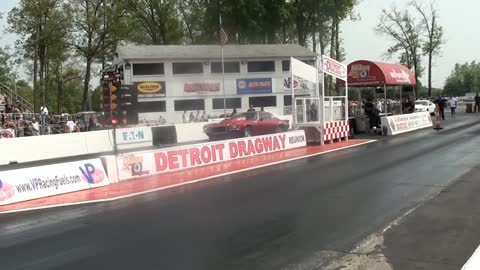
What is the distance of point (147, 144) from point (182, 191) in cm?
1513

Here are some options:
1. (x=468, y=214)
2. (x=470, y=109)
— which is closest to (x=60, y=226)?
(x=468, y=214)

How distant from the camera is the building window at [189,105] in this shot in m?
43.2

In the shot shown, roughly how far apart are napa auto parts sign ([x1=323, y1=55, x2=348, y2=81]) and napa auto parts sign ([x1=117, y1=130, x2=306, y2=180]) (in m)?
3.47

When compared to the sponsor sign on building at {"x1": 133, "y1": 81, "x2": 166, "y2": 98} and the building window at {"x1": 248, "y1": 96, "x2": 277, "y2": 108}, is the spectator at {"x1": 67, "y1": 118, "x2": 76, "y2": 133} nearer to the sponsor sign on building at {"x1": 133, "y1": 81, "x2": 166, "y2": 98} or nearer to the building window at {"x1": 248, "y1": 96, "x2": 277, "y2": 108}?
the sponsor sign on building at {"x1": 133, "y1": 81, "x2": 166, "y2": 98}

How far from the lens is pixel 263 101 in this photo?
45.8 m

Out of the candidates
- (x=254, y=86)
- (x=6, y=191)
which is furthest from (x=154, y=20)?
(x=6, y=191)

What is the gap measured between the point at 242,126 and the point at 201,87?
1739 centimetres

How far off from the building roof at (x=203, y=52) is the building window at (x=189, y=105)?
3755mm

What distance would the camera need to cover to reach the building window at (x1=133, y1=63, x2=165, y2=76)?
42.7 m

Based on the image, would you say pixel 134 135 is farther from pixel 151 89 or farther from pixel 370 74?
pixel 151 89

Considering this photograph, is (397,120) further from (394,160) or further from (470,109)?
(470,109)

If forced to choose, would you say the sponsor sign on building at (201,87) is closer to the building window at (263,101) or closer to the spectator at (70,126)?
the building window at (263,101)

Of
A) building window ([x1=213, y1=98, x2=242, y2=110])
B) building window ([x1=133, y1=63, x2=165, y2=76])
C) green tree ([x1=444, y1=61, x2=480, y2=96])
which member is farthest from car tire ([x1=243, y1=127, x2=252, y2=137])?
green tree ([x1=444, y1=61, x2=480, y2=96])

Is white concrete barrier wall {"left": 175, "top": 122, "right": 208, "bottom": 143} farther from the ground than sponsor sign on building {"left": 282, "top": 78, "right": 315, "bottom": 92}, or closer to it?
closer to it
